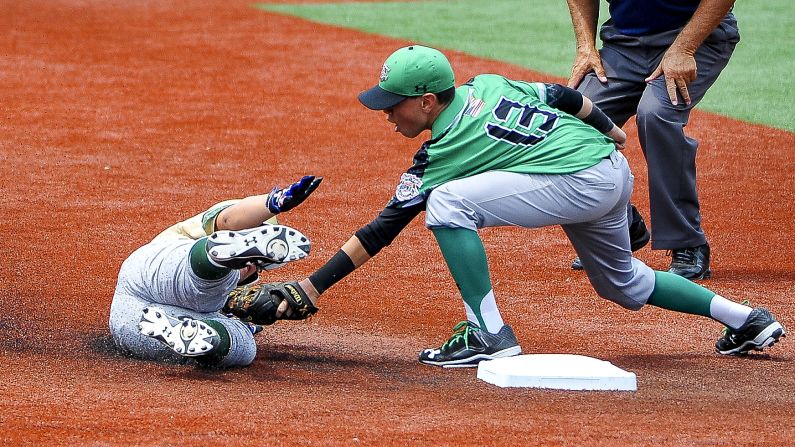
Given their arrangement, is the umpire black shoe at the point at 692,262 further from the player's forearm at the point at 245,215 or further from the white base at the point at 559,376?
the player's forearm at the point at 245,215

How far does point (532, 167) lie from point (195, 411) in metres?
1.41

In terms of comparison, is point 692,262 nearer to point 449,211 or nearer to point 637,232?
point 637,232

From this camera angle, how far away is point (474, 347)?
4.33 metres

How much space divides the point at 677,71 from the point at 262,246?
8.18 feet

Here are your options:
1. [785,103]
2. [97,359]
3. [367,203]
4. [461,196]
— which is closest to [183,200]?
[367,203]

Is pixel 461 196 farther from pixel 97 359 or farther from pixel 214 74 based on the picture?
pixel 214 74

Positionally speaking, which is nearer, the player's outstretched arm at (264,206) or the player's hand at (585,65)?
the player's outstretched arm at (264,206)

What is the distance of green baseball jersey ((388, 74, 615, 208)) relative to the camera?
424 centimetres

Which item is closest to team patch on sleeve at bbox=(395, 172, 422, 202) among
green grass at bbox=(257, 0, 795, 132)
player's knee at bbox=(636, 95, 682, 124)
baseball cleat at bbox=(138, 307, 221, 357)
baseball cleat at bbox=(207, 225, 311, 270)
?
baseball cleat at bbox=(207, 225, 311, 270)

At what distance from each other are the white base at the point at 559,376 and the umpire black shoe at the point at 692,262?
5.89 feet

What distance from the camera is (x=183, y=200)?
7367 millimetres

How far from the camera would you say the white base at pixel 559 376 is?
4070 millimetres

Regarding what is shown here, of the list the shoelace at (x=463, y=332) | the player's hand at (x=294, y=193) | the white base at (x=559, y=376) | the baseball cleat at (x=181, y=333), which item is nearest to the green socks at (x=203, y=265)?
the baseball cleat at (x=181, y=333)

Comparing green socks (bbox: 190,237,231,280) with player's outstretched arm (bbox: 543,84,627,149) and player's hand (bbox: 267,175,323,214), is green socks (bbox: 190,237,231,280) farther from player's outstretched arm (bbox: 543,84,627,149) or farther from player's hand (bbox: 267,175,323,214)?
player's outstretched arm (bbox: 543,84,627,149)
